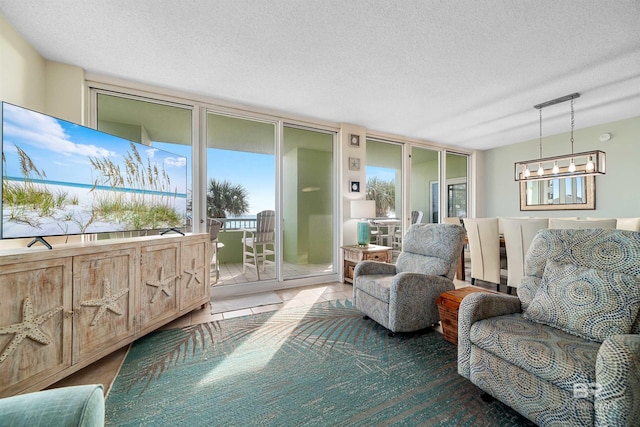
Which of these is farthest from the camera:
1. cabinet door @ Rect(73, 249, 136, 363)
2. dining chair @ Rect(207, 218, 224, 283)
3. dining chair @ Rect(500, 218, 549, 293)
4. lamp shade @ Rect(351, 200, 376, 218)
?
lamp shade @ Rect(351, 200, 376, 218)

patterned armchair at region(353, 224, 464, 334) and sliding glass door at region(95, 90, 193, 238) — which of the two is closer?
patterned armchair at region(353, 224, 464, 334)

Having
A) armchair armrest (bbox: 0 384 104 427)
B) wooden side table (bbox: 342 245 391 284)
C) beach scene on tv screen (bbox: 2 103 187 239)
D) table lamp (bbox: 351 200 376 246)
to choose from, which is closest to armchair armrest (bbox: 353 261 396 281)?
wooden side table (bbox: 342 245 391 284)

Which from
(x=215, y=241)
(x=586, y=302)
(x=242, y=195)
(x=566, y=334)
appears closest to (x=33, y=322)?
(x=215, y=241)

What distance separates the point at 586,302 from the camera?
142 centimetres

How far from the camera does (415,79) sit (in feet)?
9.34

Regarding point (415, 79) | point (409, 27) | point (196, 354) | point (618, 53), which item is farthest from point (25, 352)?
point (618, 53)

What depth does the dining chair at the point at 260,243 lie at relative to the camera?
377cm

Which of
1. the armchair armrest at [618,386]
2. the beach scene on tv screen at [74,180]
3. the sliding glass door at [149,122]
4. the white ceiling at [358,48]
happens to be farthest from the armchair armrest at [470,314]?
the sliding glass door at [149,122]

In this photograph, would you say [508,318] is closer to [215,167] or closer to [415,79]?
[415,79]

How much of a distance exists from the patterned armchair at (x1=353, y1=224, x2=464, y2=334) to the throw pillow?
78 centimetres

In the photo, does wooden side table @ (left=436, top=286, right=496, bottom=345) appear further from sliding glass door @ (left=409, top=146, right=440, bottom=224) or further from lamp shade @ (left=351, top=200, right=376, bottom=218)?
sliding glass door @ (left=409, top=146, right=440, bottom=224)

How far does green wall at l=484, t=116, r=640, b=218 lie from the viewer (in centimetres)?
399

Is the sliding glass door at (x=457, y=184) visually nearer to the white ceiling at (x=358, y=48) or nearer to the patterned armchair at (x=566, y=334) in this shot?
the white ceiling at (x=358, y=48)

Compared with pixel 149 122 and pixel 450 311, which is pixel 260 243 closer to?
pixel 149 122
